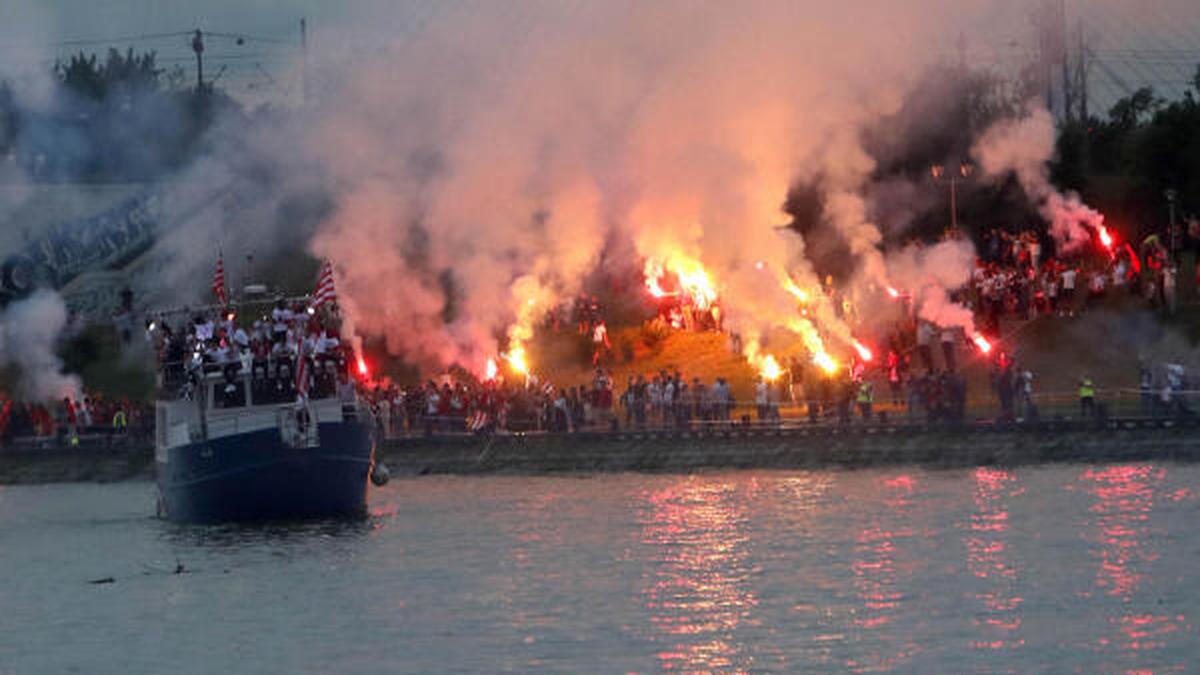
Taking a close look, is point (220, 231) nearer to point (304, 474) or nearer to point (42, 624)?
Result: point (304, 474)

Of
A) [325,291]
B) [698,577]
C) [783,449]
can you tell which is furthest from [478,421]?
[698,577]

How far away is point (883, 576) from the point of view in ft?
156

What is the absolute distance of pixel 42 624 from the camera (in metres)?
47.2

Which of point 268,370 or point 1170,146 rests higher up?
point 1170,146

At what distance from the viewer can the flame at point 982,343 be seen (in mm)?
74000

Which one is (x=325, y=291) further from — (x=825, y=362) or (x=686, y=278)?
(x=686, y=278)

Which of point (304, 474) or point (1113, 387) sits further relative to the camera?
point (1113, 387)

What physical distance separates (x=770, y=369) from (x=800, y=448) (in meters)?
8.12

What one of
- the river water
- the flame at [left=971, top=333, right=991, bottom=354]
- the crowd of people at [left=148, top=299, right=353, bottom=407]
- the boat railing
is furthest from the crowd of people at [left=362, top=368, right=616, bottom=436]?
the boat railing

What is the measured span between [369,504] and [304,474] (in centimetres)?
646

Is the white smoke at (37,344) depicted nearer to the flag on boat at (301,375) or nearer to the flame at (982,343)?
the flag on boat at (301,375)

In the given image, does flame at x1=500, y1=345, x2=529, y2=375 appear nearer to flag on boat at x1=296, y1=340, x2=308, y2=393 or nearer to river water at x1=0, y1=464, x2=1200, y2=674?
river water at x1=0, y1=464, x2=1200, y2=674

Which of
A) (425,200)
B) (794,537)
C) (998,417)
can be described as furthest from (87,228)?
(794,537)

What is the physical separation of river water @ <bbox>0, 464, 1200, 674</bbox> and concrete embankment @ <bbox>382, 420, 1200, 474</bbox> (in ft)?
3.09
